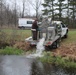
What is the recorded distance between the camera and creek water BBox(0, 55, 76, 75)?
41.6ft

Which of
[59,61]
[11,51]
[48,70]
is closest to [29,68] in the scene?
[48,70]

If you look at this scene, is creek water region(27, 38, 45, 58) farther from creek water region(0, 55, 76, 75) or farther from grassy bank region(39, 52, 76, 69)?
creek water region(0, 55, 76, 75)

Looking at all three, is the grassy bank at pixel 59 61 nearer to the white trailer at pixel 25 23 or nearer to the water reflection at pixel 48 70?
the water reflection at pixel 48 70

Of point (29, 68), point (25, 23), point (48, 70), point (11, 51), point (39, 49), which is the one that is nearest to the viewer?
point (48, 70)

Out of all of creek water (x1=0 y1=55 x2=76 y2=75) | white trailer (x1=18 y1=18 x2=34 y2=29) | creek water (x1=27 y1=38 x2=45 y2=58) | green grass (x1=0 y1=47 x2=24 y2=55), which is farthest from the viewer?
white trailer (x1=18 y1=18 x2=34 y2=29)

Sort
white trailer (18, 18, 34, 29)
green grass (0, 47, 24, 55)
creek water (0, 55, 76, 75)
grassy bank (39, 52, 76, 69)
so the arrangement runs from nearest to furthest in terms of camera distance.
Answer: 1. creek water (0, 55, 76, 75)
2. grassy bank (39, 52, 76, 69)
3. green grass (0, 47, 24, 55)
4. white trailer (18, 18, 34, 29)

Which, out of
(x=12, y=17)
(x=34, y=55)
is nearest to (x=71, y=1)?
(x=12, y=17)

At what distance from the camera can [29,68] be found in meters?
13.8

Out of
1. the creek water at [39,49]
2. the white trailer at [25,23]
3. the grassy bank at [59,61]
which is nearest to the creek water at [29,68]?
the grassy bank at [59,61]

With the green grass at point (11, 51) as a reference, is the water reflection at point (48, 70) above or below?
above

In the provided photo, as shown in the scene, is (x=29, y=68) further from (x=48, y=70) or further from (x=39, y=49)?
(x=39, y=49)

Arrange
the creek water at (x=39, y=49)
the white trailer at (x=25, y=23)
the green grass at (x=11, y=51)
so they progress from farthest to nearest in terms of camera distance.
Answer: the white trailer at (x=25, y=23)
the green grass at (x=11, y=51)
the creek water at (x=39, y=49)

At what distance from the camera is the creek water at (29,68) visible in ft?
41.6

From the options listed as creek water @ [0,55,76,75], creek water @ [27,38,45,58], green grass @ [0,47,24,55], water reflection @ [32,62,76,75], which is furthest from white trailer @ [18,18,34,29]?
water reflection @ [32,62,76,75]
